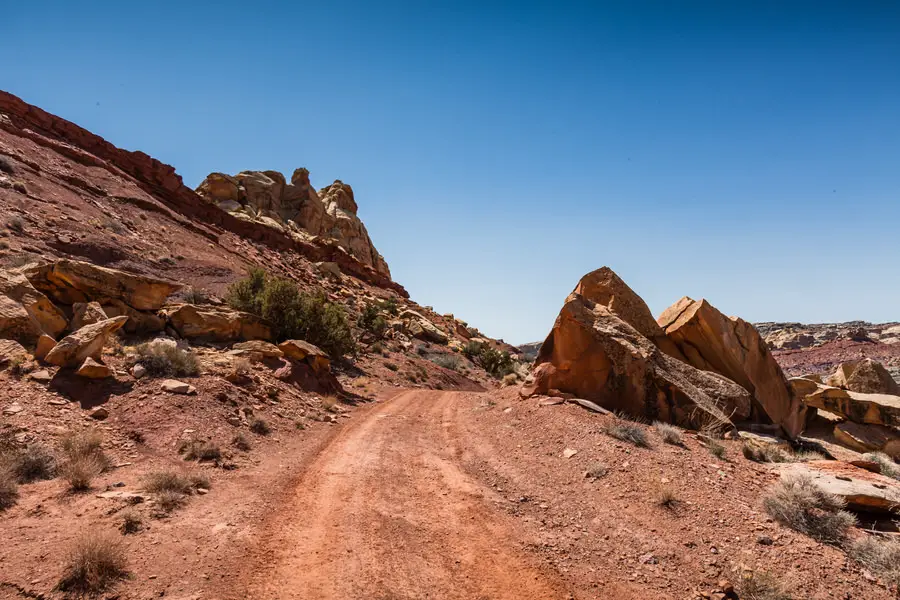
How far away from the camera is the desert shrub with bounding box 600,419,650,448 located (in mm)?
9031

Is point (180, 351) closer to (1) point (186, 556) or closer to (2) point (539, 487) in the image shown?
(1) point (186, 556)

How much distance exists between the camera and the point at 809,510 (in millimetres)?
6184

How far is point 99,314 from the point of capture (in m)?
11.7

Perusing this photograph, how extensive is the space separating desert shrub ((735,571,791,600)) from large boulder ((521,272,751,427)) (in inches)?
265

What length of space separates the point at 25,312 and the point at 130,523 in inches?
339

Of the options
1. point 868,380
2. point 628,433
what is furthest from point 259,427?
point 868,380

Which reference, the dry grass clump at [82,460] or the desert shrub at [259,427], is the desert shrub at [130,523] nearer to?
the dry grass clump at [82,460]

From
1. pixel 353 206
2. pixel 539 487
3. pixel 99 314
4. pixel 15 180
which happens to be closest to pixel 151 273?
pixel 15 180

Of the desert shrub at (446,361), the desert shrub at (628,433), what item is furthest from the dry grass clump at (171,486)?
the desert shrub at (446,361)

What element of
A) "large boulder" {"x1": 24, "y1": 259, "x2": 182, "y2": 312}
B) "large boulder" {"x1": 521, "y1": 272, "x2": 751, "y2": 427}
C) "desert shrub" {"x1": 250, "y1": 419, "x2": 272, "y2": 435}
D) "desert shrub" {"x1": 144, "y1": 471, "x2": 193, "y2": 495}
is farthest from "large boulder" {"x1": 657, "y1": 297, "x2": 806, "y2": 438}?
"large boulder" {"x1": 24, "y1": 259, "x2": 182, "y2": 312}

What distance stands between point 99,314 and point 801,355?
3480 inches

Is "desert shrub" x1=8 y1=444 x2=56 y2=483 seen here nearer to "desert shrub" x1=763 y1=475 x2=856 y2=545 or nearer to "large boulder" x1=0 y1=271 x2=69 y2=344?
"large boulder" x1=0 y1=271 x2=69 y2=344

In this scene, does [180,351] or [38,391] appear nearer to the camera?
[38,391]

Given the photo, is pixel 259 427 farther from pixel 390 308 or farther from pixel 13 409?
pixel 390 308
